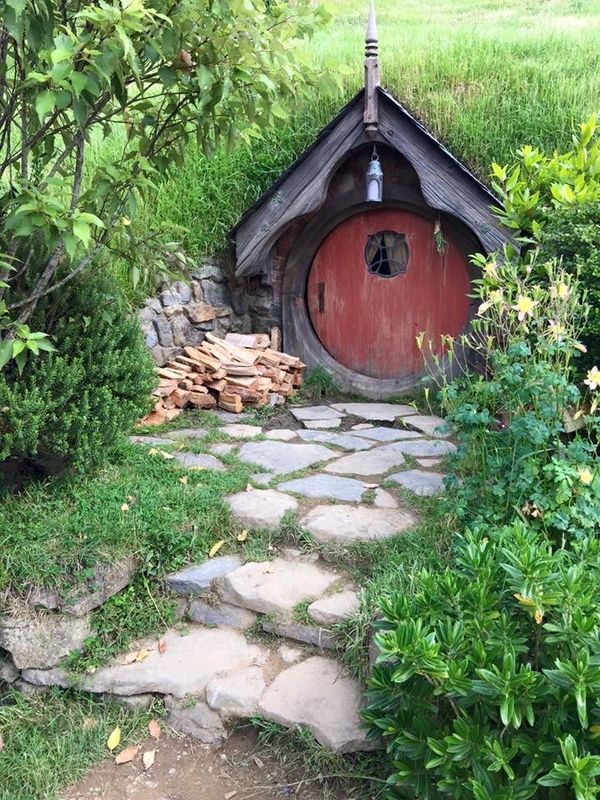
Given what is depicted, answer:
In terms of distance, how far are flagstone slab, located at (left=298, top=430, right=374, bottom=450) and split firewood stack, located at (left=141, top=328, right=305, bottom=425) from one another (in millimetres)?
746

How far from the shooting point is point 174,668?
3068mm

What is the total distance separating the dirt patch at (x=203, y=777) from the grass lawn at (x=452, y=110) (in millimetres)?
3949

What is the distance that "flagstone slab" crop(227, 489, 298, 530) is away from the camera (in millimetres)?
3643

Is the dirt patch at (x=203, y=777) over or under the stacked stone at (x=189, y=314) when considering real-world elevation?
under

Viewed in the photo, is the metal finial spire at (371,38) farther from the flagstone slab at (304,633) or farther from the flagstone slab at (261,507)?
the flagstone slab at (304,633)

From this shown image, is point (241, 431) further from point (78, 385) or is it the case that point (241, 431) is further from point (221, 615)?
point (221, 615)

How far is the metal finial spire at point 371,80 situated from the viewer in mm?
5434

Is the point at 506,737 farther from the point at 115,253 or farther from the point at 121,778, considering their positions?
the point at 115,253

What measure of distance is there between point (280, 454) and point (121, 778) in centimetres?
233

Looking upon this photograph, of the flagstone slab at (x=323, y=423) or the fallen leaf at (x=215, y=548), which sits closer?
the fallen leaf at (x=215, y=548)

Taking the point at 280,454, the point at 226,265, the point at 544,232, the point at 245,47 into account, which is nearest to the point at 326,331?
the point at 226,265

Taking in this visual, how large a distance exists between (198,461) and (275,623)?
157 cm

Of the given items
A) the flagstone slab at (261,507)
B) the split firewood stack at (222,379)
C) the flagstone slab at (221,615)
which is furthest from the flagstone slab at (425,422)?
the flagstone slab at (221,615)

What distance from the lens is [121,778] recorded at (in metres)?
2.76
